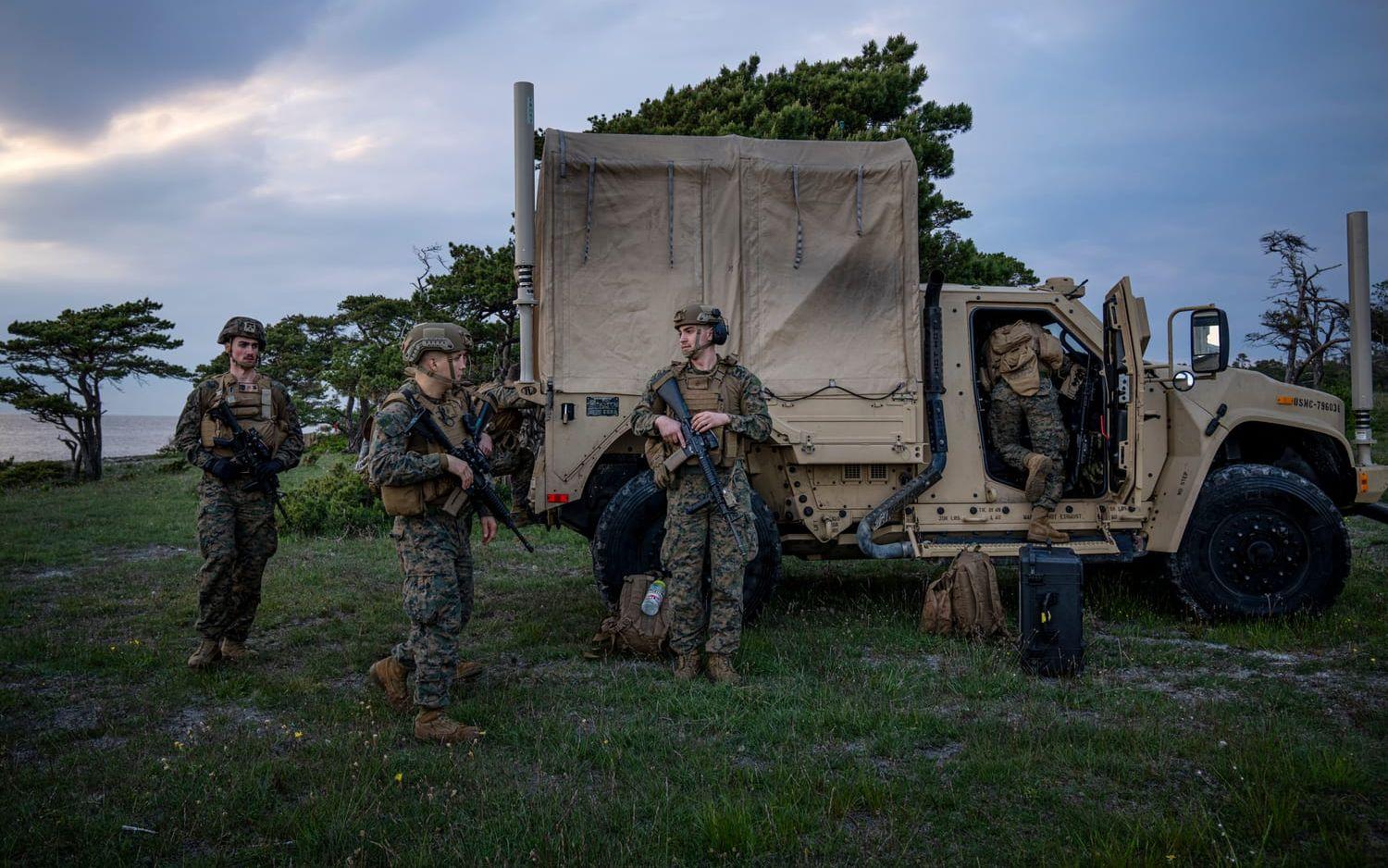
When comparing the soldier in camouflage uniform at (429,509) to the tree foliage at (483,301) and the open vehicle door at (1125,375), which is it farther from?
the tree foliage at (483,301)

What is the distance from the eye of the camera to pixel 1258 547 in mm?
5684

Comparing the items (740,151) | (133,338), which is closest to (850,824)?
(740,151)

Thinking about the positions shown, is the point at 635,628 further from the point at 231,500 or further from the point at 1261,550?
Result: the point at 1261,550

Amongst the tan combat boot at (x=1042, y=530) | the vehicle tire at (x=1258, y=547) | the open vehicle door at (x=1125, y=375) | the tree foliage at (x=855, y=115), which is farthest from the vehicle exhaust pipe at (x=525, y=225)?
the tree foliage at (x=855, y=115)

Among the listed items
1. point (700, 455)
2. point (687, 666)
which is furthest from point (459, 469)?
point (687, 666)

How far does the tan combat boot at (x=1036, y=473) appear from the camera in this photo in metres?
5.63

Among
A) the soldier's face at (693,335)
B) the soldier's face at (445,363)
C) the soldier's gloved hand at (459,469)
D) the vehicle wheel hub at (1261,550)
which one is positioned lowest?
the vehicle wheel hub at (1261,550)

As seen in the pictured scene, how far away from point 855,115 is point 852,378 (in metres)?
10.8

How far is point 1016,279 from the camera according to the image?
16.6 m

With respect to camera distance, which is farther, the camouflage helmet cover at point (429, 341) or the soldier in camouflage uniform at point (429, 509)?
the camouflage helmet cover at point (429, 341)

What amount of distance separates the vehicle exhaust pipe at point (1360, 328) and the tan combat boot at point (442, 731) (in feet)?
19.6

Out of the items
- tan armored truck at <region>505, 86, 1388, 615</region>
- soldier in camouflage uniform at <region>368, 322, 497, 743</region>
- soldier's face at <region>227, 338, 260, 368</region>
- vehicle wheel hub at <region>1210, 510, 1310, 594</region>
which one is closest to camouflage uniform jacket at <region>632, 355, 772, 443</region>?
tan armored truck at <region>505, 86, 1388, 615</region>

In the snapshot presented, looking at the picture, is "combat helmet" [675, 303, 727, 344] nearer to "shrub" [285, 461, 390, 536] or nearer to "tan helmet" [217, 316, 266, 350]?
"tan helmet" [217, 316, 266, 350]

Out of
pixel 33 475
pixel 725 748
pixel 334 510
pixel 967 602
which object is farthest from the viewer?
pixel 33 475
